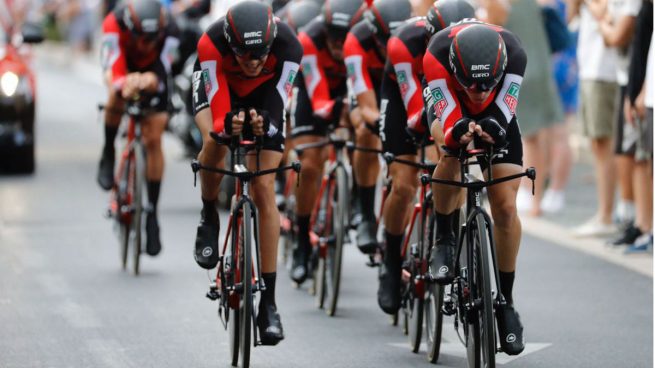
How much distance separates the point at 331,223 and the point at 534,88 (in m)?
4.77

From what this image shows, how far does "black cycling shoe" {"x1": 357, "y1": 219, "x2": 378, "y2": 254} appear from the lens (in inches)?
408

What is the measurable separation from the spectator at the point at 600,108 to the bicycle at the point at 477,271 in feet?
18.7

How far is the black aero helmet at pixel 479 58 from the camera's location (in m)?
7.57

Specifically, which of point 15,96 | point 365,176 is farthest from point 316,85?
point 15,96

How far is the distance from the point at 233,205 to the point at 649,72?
4517mm

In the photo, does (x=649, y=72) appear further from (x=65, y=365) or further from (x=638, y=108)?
(x=65, y=365)

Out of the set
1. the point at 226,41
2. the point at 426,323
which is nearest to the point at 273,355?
the point at 426,323

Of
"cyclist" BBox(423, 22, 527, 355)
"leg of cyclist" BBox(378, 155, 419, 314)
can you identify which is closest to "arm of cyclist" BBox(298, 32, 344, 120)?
"leg of cyclist" BBox(378, 155, 419, 314)

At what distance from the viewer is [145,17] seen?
38.1 feet

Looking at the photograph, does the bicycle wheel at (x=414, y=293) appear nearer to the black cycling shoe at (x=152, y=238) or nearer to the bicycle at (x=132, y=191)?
the black cycling shoe at (x=152, y=238)

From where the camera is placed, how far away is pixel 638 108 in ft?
40.2

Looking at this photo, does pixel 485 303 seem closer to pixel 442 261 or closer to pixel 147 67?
pixel 442 261

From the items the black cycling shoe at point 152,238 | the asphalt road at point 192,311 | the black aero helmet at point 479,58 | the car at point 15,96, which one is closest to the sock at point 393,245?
the asphalt road at point 192,311

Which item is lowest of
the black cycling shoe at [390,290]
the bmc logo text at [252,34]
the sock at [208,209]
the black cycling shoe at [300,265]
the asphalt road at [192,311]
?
the asphalt road at [192,311]
